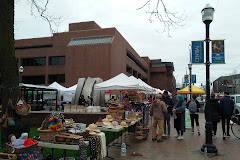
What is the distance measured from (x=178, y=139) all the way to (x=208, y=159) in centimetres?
296

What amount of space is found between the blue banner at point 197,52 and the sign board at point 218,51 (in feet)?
1.80

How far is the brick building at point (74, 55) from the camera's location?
141 feet

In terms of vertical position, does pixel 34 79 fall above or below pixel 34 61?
below

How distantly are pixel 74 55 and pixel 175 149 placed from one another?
39.6 meters

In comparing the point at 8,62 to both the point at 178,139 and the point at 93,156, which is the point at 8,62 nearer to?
the point at 93,156

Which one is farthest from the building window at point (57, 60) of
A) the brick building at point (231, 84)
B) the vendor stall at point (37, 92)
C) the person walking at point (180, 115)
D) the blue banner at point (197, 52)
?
the blue banner at point (197, 52)

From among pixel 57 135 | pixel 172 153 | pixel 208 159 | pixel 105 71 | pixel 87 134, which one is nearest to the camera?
pixel 57 135

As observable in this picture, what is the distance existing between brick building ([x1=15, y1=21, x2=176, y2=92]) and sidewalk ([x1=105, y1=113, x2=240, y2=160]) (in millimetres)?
32837

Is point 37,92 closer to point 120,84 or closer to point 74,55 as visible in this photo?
point 120,84

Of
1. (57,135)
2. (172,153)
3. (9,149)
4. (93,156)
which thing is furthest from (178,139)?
(9,149)

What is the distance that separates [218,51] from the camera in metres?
8.09

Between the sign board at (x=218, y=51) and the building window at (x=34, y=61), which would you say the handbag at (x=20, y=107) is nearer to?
the sign board at (x=218, y=51)

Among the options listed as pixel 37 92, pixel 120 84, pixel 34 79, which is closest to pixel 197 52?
pixel 120 84

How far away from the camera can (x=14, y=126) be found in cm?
667
